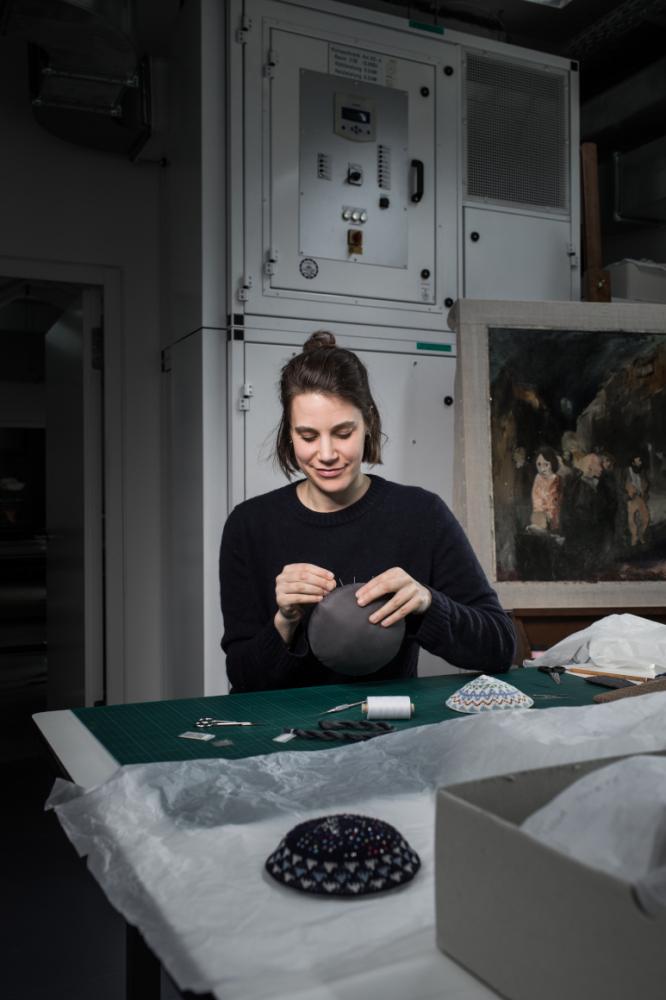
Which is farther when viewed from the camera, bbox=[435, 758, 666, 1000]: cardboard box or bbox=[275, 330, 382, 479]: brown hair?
bbox=[275, 330, 382, 479]: brown hair

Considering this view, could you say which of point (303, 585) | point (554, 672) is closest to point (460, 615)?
point (554, 672)

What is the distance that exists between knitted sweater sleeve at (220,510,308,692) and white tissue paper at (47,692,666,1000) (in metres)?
0.63

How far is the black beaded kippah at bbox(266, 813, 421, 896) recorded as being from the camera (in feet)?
2.57

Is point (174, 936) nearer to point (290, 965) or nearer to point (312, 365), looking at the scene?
point (290, 965)

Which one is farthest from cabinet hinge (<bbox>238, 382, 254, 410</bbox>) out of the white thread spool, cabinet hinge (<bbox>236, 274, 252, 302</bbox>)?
the white thread spool

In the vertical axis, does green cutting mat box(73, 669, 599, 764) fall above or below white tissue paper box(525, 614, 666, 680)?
below

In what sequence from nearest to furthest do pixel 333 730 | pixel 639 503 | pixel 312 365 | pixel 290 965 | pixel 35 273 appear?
pixel 290 965, pixel 333 730, pixel 312 365, pixel 639 503, pixel 35 273

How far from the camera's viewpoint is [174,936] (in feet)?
2.37

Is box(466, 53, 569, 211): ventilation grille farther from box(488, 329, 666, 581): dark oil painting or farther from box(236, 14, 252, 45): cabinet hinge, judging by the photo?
box(236, 14, 252, 45): cabinet hinge

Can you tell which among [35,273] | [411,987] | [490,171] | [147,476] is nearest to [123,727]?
[411,987]

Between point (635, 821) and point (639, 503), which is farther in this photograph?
point (639, 503)

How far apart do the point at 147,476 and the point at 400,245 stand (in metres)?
1.45

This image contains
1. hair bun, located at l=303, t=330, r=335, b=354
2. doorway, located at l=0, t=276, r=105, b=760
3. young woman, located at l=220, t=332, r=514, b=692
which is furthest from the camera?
doorway, located at l=0, t=276, r=105, b=760

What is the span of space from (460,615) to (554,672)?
9.6 inches
